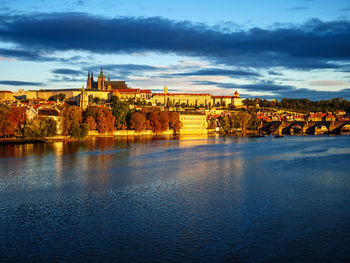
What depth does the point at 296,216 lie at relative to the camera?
1305 cm

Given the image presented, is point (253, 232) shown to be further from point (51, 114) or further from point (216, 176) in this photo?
point (51, 114)

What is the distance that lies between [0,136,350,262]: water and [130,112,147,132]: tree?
40738mm

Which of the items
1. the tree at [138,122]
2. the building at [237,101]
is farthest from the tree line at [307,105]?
the tree at [138,122]

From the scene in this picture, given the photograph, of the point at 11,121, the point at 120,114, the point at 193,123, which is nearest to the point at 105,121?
the point at 120,114

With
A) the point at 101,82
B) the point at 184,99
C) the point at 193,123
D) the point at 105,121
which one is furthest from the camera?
the point at 184,99

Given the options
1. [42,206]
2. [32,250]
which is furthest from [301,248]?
[42,206]

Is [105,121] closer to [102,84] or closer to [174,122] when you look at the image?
[174,122]

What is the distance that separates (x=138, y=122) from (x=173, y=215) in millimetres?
51625

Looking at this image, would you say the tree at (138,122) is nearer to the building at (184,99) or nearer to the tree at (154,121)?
the tree at (154,121)

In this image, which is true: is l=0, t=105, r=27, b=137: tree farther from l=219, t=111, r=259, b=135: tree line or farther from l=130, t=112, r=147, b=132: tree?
l=219, t=111, r=259, b=135: tree line

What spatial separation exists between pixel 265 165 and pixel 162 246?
17.6 m

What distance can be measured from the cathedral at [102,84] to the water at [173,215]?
387ft

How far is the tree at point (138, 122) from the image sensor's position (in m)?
64.2

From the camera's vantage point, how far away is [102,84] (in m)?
139
